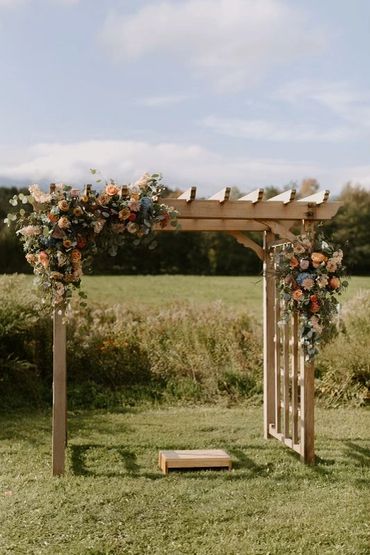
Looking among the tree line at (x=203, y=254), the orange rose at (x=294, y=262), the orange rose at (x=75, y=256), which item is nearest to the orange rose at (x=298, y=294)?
the orange rose at (x=294, y=262)

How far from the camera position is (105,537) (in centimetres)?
496

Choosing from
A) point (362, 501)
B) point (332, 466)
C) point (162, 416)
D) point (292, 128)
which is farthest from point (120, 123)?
point (362, 501)

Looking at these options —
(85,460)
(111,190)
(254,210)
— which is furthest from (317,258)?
(85,460)

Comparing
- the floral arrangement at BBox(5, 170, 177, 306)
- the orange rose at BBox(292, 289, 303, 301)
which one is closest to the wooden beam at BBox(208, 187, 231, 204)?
the floral arrangement at BBox(5, 170, 177, 306)

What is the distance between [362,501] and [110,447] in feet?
8.74

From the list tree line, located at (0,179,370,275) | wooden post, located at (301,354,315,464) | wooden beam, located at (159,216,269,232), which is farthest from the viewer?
tree line, located at (0,179,370,275)

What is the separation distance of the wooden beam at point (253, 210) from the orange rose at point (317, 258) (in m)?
0.35

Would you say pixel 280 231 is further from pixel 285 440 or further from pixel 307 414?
pixel 285 440

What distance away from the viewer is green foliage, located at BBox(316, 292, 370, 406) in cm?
978

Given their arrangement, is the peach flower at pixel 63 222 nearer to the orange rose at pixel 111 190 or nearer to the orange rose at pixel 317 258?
A: the orange rose at pixel 111 190

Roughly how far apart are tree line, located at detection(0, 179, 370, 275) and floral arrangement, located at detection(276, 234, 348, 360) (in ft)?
56.3

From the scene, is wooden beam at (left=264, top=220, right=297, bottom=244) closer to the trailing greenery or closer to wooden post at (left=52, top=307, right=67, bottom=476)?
wooden post at (left=52, top=307, right=67, bottom=476)

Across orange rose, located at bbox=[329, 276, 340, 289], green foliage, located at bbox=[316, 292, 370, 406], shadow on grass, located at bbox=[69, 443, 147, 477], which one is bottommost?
shadow on grass, located at bbox=[69, 443, 147, 477]

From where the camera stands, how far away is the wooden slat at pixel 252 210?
6.53m
